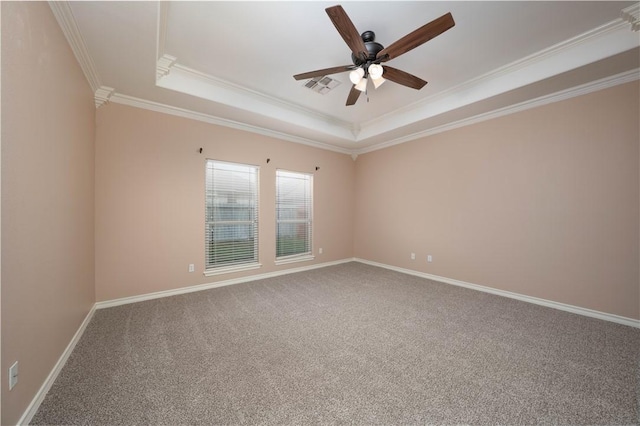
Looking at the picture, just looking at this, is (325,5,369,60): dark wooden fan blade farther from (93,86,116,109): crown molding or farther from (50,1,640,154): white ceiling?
(93,86,116,109): crown molding

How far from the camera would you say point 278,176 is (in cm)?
472

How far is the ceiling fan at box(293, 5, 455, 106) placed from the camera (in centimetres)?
178

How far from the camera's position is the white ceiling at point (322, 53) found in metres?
2.12

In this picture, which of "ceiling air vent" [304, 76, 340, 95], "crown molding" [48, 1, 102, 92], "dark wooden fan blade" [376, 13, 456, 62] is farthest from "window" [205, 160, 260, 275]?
"dark wooden fan blade" [376, 13, 456, 62]

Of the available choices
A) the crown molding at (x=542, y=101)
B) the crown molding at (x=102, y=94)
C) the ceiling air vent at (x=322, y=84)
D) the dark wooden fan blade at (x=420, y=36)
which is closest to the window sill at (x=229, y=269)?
the crown molding at (x=102, y=94)

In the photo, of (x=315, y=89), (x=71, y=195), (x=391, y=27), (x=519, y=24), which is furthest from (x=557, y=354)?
(x=71, y=195)

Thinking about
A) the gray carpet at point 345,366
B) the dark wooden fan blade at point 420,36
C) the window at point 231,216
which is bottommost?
the gray carpet at point 345,366

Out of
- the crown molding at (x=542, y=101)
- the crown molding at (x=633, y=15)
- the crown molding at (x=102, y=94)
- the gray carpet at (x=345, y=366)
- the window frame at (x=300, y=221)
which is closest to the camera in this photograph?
the gray carpet at (x=345, y=366)

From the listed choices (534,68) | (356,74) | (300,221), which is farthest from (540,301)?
(300,221)

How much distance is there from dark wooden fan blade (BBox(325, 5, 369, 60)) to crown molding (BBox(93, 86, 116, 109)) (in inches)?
115

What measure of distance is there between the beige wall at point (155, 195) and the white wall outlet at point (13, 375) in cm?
207

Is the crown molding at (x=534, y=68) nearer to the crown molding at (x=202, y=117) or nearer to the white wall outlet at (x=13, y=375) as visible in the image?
the crown molding at (x=202, y=117)

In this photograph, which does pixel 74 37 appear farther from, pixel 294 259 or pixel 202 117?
pixel 294 259

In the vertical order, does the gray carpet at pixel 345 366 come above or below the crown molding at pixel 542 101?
below
